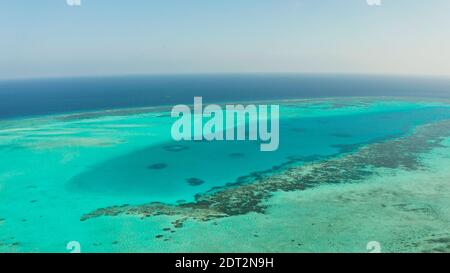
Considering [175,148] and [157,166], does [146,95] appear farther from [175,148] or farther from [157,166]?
[157,166]

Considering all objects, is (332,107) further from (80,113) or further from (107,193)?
(107,193)

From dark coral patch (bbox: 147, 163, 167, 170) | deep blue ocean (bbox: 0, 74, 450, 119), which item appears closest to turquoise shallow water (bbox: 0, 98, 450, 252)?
dark coral patch (bbox: 147, 163, 167, 170)

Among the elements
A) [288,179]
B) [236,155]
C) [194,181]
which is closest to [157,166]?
[194,181]

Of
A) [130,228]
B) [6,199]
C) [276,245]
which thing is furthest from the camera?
[6,199]

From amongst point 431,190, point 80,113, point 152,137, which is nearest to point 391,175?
point 431,190
